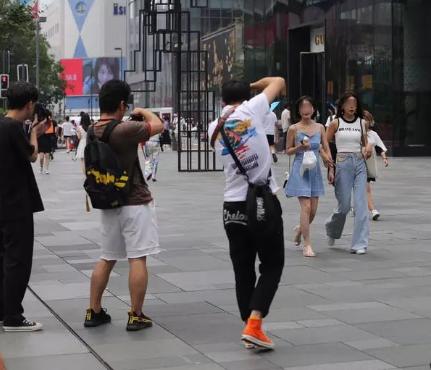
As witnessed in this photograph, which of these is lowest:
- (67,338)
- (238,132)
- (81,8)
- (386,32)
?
(67,338)

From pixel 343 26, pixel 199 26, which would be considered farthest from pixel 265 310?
pixel 199 26

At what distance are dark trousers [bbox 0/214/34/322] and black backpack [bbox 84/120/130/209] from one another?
60 cm

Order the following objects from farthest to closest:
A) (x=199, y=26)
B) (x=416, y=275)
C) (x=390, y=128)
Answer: (x=199, y=26), (x=390, y=128), (x=416, y=275)

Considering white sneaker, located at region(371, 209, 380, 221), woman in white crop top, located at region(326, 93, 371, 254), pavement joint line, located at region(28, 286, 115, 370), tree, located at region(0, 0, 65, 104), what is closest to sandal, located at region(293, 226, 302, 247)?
woman in white crop top, located at region(326, 93, 371, 254)

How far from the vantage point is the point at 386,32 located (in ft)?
101

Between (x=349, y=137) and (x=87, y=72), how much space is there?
12903 cm

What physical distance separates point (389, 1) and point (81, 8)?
128026 millimetres

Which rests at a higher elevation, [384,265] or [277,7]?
[277,7]

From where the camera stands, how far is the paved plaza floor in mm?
5988

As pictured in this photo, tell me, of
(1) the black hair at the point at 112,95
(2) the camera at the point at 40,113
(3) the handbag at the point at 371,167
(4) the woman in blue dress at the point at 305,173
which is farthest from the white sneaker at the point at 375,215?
(1) the black hair at the point at 112,95

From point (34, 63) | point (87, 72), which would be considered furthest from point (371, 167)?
point (87, 72)

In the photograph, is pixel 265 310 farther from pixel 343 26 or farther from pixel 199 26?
pixel 199 26

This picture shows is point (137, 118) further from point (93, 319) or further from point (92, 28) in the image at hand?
point (92, 28)

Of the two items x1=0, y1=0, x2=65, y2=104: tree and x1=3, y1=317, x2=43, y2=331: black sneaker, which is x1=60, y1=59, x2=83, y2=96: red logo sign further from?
x1=3, y1=317, x2=43, y2=331: black sneaker
